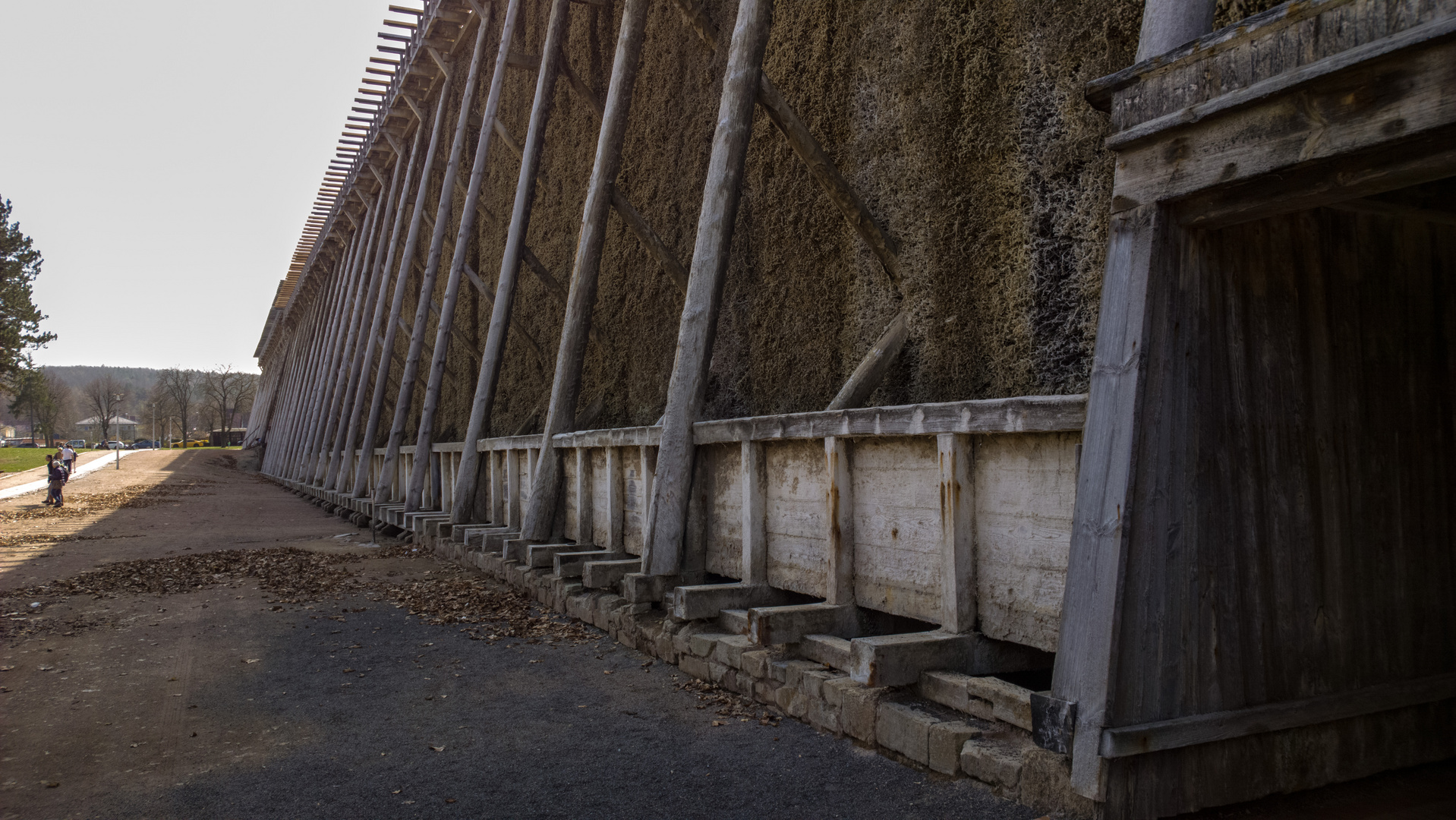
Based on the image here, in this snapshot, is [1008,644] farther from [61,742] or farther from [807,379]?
[61,742]

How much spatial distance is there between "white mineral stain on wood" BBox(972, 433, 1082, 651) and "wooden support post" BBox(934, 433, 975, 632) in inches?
1.4

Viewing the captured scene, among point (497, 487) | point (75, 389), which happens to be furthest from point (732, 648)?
point (75, 389)

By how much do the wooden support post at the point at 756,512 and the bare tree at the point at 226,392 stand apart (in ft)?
340

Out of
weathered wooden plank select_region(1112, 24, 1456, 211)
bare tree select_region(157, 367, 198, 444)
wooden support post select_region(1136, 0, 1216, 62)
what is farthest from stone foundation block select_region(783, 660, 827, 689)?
bare tree select_region(157, 367, 198, 444)

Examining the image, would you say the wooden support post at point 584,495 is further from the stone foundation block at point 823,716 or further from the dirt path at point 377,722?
the stone foundation block at point 823,716

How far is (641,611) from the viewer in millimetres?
6969

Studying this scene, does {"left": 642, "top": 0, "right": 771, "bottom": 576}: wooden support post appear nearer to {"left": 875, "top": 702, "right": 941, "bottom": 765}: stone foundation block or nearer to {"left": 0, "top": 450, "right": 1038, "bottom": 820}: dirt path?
{"left": 0, "top": 450, "right": 1038, "bottom": 820}: dirt path

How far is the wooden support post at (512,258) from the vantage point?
11578 millimetres

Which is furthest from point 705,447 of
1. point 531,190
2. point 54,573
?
point 54,573

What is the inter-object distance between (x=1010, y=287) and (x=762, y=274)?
3114mm

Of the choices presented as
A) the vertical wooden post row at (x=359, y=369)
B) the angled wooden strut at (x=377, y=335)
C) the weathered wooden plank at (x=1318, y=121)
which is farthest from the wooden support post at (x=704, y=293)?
the vertical wooden post row at (x=359, y=369)

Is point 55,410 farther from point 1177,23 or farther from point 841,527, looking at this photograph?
point 1177,23

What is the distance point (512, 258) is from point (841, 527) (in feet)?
25.5

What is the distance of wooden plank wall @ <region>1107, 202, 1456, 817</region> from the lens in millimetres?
3359
